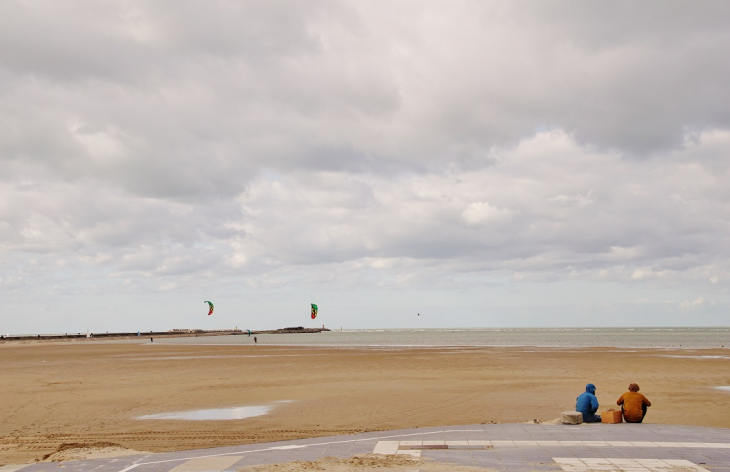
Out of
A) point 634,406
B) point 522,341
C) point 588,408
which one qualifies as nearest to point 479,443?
point 588,408

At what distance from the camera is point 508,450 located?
38.1 ft

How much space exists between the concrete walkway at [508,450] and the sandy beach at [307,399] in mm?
2082

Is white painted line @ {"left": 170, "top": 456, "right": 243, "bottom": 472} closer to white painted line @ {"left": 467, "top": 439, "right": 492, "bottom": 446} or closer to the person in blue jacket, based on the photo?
white painted line @ {"left": 467, "top": 439, "right": 492, "bottom": 446}

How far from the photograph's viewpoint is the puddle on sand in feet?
61.1

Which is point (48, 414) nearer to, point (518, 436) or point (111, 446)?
point (111, 446)

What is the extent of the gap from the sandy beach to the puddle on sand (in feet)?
1.47

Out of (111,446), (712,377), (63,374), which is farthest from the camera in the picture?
(63,374)

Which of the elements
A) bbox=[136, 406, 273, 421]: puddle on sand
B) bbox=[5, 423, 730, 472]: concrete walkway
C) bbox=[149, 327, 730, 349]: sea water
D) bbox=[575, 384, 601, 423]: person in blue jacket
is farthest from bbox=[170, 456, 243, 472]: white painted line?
bbox=[149, 327, 730, 349]: sea water

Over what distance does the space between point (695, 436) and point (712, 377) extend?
20.5 m

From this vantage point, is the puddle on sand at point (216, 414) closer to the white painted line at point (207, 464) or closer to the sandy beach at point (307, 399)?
the sandy beach at point (307, 399)

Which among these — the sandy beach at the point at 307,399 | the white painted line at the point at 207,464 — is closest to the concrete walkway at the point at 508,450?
the white painted line at the point at 207,464

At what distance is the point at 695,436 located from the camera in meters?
12.9

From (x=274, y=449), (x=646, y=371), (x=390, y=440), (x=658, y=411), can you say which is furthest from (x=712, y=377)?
(x=274, y=449)

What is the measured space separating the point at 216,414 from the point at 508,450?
11.3 metres
